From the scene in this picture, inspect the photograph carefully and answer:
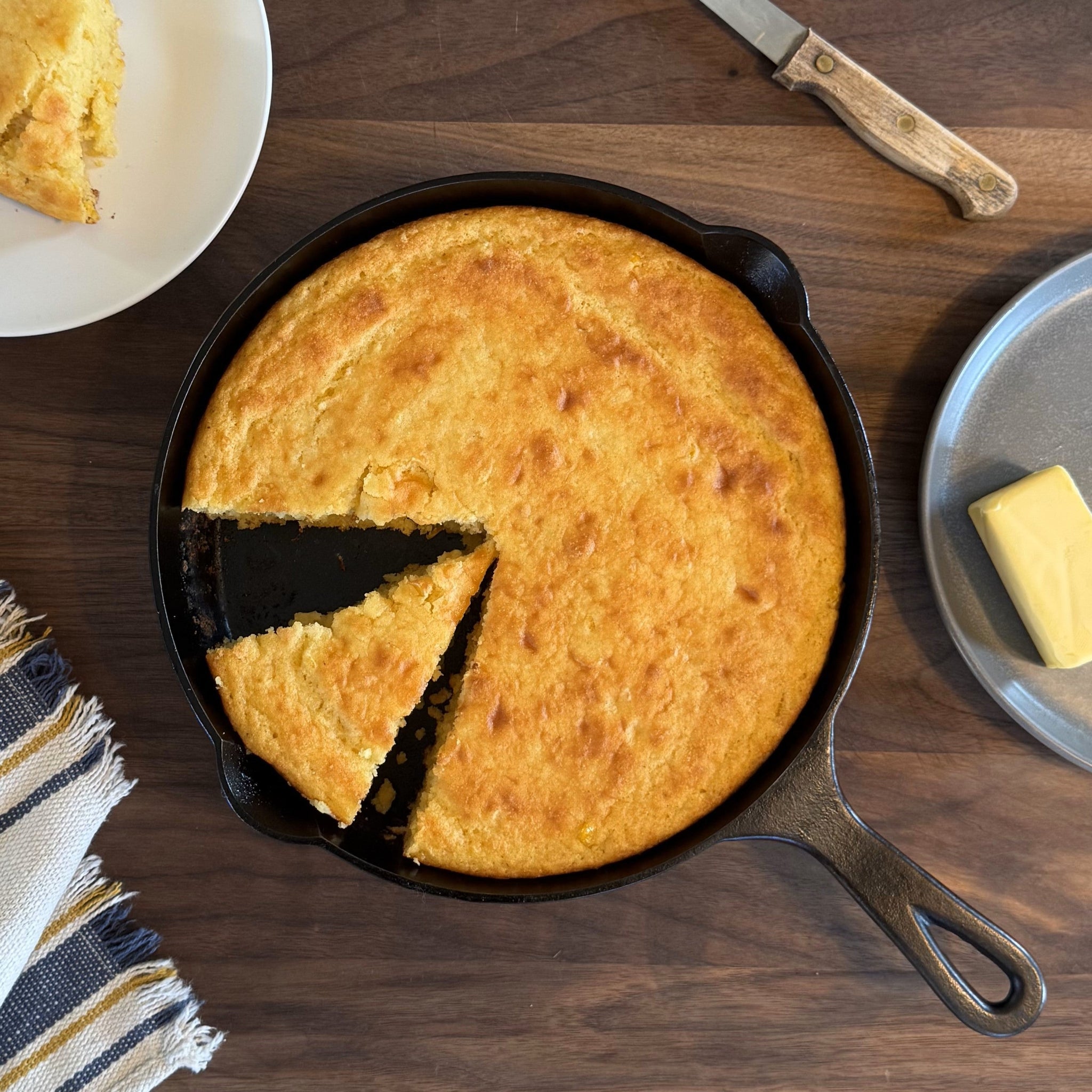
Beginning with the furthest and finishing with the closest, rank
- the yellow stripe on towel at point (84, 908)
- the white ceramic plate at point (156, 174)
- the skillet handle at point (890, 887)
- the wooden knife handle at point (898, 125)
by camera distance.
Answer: the yellow stripe on towel at point (84, 908)
the wooden knife handle at point (898, 125)
the white ceramic plate at point (156, 174)
the skillet handle at point (890, 887)

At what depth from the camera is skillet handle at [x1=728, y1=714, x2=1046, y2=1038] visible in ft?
6.81

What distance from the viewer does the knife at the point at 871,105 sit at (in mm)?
2309

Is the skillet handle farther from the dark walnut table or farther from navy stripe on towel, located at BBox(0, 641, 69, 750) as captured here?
navy stripe on towel, located at BBox(0, 641, 69, 750)

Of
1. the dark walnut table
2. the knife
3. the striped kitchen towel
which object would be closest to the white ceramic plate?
the dark walnut table

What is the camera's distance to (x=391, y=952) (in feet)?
8.31

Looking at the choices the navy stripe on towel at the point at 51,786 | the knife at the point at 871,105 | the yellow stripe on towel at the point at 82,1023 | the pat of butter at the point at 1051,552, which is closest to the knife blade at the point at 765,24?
the knife at the point at 871,105

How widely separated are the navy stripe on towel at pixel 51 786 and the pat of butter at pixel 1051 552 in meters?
2.58

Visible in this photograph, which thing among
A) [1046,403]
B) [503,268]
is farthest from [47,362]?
[1046,403]

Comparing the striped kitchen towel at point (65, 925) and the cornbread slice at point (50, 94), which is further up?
the cornbread slice at point (50, 94)

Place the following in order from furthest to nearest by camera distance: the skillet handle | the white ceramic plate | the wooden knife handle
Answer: the wooden knife handle < the white ceramic plate < the skillet handle

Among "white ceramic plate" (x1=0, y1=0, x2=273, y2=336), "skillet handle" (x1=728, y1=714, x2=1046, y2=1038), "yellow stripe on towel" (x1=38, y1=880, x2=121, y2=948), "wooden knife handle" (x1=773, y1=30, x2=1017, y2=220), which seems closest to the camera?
"skillet handle" (x1=728, y1=714, x2=1046, y2=1038)

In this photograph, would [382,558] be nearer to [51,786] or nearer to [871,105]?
[51,786]

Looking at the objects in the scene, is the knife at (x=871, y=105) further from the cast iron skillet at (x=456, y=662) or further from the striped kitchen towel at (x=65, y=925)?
the striped kitchen towel at (x=65, y=925)

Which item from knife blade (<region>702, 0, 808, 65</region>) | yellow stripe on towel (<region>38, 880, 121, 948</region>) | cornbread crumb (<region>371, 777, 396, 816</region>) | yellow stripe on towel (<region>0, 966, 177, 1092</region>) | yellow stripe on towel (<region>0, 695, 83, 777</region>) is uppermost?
knife blade (<region>702, 0, 808, 65</region>)
